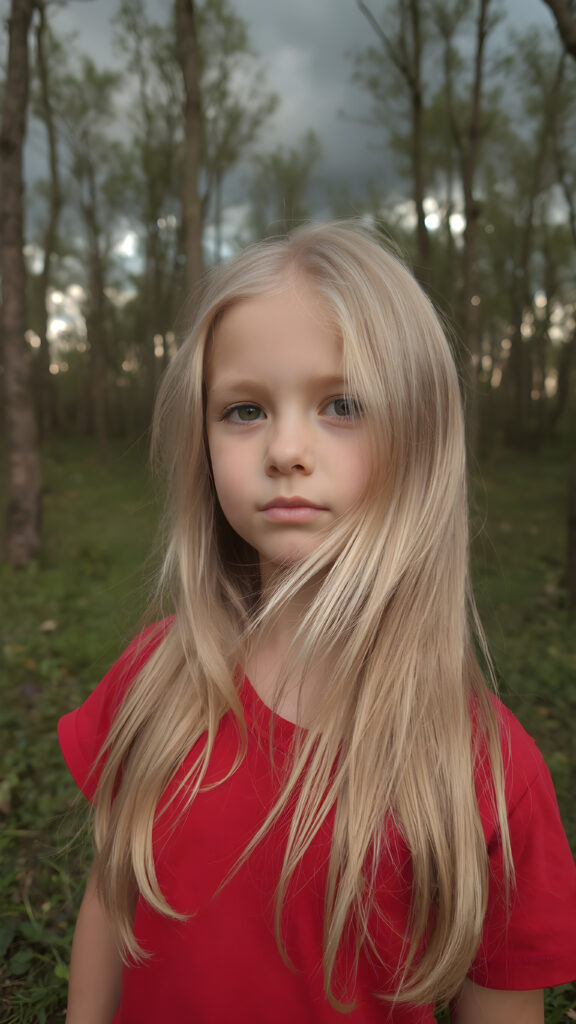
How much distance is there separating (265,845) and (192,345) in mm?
862

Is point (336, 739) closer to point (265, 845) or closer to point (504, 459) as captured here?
point (265, 845)

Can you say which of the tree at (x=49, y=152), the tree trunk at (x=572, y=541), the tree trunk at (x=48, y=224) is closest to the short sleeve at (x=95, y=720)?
the tree trunk at (x=572, y=541)

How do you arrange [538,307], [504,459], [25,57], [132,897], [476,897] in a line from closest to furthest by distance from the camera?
[476,897] < [132,897] < [25,57] < [504,459] < [538,307]

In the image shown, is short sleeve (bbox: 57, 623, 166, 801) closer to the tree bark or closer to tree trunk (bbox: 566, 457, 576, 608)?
tree trunk (bbox: 566, 457, 576, 608)

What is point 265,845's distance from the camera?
3.57 feet

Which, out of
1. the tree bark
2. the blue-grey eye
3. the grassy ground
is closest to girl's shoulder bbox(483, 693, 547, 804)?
the grassy ground

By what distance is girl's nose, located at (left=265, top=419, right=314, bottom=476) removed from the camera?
993mm

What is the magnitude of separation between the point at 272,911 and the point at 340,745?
0.94 ft

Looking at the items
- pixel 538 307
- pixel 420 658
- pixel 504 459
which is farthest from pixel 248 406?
pixel 538 307

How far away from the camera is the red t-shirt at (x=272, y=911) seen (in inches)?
40.3

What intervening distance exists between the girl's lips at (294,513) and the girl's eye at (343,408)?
0.49 ft

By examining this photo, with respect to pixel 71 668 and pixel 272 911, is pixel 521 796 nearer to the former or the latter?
pixel 272 911

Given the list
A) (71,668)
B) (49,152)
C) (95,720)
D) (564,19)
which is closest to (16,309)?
(71,668)

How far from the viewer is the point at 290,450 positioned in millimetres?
989
